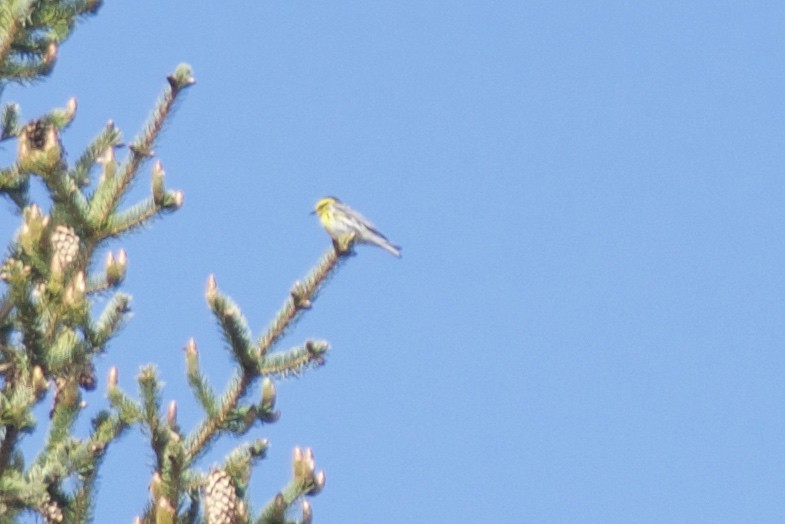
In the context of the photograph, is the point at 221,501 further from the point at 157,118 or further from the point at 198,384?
the point at 157,118

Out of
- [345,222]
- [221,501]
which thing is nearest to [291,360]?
[221,501]

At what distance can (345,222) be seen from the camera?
38.7 feet

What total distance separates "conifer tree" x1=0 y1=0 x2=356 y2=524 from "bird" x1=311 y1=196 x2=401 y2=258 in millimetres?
4976

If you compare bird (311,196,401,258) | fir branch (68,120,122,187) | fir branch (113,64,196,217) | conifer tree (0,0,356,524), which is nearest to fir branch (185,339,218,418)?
conifer tree (0,0,356,524)

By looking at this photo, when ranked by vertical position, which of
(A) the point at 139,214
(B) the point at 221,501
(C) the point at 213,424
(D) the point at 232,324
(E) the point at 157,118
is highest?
(E) the point at 157,118

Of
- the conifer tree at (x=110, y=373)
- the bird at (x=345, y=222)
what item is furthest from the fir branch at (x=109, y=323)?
the bird at (x=345, y=222)

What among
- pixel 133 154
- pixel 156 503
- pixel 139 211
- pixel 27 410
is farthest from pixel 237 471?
pixel 133 154

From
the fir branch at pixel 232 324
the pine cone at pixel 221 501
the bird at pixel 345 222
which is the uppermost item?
the bird at pixel 345 222

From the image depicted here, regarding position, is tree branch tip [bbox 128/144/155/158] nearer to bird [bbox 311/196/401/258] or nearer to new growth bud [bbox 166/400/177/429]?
new growth bud [bbox 166/400/177/429]

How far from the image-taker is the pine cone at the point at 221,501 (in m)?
4.93

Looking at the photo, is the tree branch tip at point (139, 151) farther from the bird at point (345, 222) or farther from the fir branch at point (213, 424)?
the bird at point (345, 222)

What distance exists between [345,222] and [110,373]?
21.9ft

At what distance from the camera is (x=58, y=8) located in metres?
7.27

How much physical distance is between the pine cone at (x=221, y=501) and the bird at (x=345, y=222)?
5.65 metres
